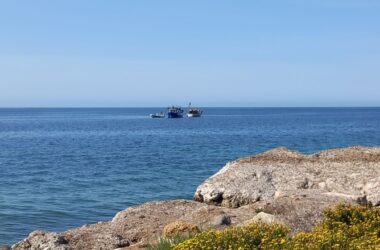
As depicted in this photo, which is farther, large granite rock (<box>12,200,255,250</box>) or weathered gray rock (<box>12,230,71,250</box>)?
large granite rock (<box>12,200,255,250</box>)

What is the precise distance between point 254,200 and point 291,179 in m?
2.33

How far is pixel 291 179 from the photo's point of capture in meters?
23.0

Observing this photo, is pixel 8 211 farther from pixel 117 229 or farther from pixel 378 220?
pixel 378 220

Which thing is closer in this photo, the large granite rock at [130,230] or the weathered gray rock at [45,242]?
the weathered gray rock at [45,242]

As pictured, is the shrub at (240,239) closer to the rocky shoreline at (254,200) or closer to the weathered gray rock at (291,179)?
the rocky shoreline at (254,200)

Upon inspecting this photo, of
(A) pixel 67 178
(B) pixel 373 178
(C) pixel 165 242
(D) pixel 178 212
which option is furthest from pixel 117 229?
(A) pixel 67 178

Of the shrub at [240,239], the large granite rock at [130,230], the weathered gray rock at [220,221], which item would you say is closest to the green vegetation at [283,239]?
the shrub at [240,239]

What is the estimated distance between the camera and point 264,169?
943 inches

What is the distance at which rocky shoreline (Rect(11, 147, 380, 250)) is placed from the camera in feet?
50.9

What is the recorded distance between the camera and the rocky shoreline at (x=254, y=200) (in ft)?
50.9

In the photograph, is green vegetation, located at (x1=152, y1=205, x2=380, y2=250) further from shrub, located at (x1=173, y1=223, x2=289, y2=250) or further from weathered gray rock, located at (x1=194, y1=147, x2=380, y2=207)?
weathered gray rock, located at (x1=194, y1=147, x2=380, y2=207)

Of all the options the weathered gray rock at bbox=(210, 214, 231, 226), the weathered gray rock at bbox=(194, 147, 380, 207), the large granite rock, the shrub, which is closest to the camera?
the shrub

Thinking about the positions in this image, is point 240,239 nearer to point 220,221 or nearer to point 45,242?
point 220,221

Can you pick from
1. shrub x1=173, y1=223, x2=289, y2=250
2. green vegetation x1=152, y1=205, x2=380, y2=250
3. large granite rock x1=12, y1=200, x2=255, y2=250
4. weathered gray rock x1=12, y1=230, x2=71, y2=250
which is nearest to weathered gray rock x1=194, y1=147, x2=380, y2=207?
large granite rock x1=12, y1=200, x2=255, y2=250
